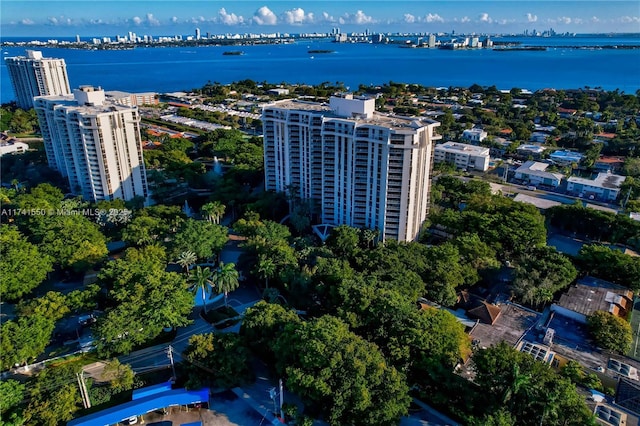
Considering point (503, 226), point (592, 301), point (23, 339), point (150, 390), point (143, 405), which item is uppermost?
point (503, 226)

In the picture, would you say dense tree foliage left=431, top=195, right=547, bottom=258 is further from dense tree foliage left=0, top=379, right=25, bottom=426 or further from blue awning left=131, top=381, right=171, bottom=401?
dense tree foliage left=0, top=379, right=25, bottom=426

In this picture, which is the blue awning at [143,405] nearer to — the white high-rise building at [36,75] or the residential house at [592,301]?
the residential house at [592,301]

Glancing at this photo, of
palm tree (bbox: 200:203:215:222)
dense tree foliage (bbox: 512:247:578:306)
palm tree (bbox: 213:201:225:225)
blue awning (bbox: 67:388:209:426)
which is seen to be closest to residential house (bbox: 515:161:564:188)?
dense tree foliage (bbox: 512:247:578:306)

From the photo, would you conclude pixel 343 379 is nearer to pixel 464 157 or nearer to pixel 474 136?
Result: pixel 464 157

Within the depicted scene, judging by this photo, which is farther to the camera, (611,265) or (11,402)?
(611,265)

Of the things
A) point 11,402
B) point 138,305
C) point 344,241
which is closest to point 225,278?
point 138,305

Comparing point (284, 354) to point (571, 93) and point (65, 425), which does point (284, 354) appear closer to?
point (65, 425)
